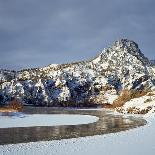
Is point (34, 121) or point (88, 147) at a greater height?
point (34, 121)

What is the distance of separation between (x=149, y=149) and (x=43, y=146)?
13259 mm

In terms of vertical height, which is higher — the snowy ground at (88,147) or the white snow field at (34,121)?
the white snow field at (34,121)

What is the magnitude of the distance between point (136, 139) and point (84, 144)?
30.5ft

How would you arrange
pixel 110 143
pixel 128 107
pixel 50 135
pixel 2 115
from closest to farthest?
pixel 110 143 < pixel 50 135 < pixel 2 115 < pixel 128 107

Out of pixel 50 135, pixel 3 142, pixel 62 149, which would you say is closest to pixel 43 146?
pixel 62 149

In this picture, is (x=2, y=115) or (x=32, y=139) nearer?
(x=32, y=139)

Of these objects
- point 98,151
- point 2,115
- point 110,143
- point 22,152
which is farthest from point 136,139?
point 2,115

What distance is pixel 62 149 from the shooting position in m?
43.9

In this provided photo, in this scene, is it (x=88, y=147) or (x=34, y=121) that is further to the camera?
(x=34, y=121)

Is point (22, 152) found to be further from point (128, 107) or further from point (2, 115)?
point (128, 107)

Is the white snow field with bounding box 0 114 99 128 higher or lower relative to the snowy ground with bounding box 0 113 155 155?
higher

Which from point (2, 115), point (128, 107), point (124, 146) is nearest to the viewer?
point (124, 146)

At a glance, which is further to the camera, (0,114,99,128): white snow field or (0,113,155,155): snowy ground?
(0,114,99,128): white snow field

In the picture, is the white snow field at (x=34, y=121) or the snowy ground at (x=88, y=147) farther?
Answer: the white snow field at (x=34, y=121)
